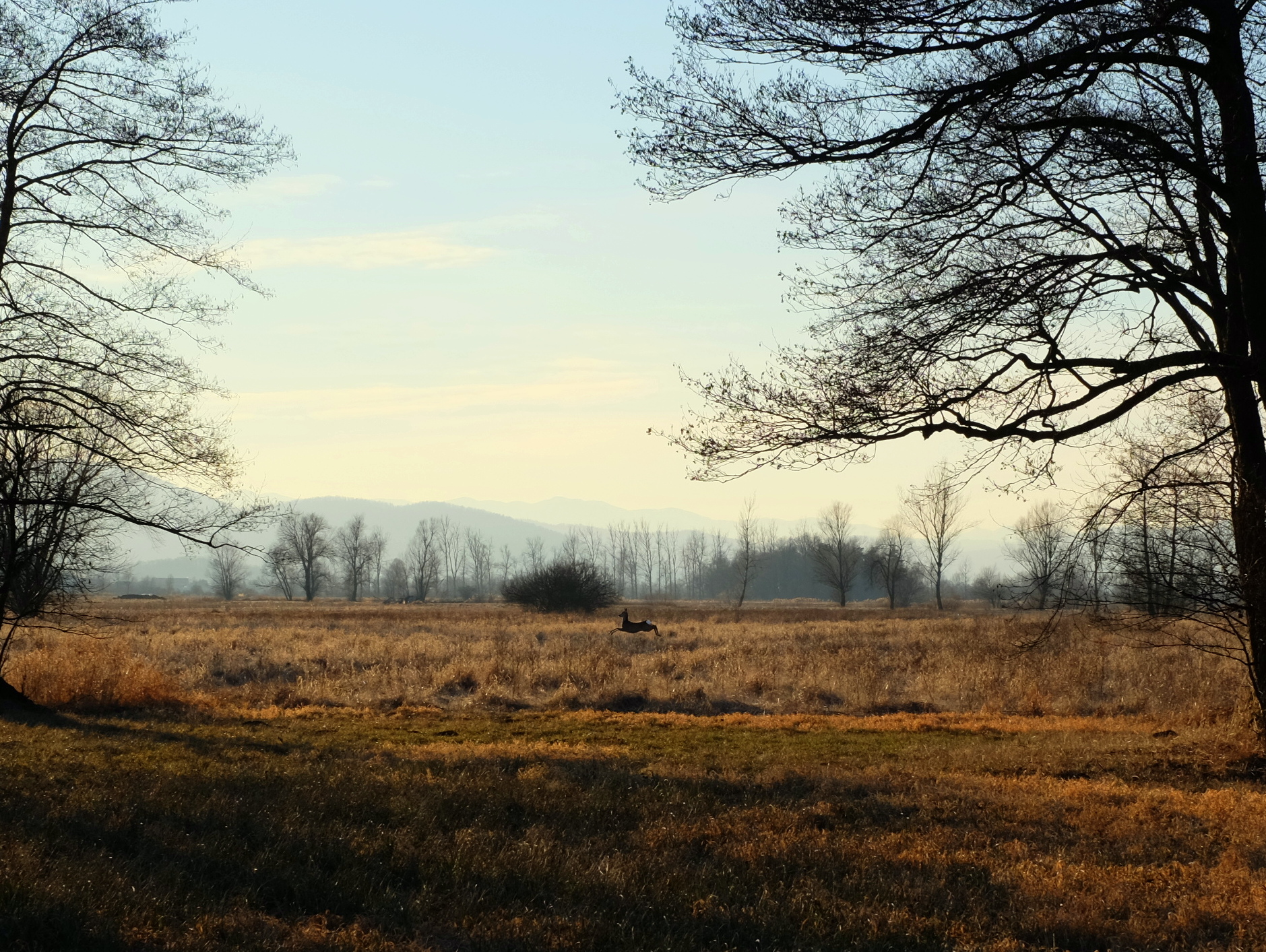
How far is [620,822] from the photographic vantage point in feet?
25.9

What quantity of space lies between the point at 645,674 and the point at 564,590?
33330 millimetres

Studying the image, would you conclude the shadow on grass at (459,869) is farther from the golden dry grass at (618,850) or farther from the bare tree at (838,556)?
the bare tree at (838,556)

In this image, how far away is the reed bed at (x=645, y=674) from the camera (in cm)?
1856

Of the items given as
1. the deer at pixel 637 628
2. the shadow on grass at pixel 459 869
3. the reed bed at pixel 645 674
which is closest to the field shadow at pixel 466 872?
the shadow on grass at pixel 459 869

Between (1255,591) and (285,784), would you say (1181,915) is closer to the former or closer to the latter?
(1255,591)

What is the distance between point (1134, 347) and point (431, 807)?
878cm

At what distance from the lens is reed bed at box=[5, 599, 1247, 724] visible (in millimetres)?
18562

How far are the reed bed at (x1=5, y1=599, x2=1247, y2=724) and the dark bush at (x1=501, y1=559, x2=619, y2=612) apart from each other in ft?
76.7

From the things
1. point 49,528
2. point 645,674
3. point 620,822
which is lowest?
point 645,674

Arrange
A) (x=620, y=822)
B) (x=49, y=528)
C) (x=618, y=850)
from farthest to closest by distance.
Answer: (x=49, y=528), (x=620, y=822), (x=618, y=850)

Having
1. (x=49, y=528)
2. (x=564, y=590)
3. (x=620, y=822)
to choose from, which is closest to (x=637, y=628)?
(x=49, y=528)

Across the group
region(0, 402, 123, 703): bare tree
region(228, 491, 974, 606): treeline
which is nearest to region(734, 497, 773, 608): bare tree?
region(228, 491, 974, 606): treeline

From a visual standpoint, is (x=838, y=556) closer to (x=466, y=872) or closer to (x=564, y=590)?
(x=564, y=590)

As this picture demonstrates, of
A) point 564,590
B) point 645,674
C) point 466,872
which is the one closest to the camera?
point 466,872
